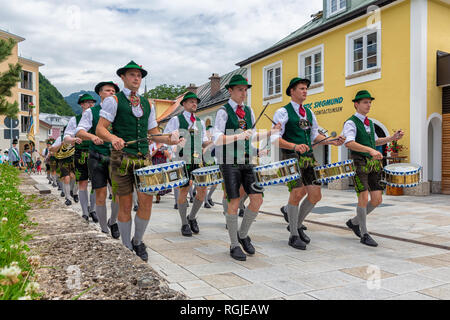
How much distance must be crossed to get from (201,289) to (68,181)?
7.02m

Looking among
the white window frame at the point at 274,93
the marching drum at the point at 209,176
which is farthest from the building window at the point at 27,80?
the marching drum at the point at 209,176

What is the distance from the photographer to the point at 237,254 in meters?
4.24

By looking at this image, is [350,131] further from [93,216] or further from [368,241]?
[93,216]

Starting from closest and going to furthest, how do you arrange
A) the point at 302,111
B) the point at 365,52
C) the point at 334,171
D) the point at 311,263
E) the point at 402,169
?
the point at 311,263
the point at 334,171
the point at 302,111
the point at 402,169
the point at 365,52

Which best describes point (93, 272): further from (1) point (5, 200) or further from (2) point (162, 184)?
(1) point (5, 200)

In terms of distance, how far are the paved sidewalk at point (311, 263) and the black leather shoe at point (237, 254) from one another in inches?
2.4

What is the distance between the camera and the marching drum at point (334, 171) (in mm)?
4684

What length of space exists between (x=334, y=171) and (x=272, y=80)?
48.7ft

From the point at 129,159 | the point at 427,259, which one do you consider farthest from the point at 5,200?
the point at 427,259

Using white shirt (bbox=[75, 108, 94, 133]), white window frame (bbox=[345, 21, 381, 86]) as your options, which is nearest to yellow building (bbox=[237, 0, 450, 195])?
white window frame (bbox=[345, 21, 381, 86])

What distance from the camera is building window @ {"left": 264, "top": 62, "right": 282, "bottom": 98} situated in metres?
18.4

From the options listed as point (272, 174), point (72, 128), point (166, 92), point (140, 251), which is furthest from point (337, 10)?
point (166, 92)

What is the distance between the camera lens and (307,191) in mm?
5047

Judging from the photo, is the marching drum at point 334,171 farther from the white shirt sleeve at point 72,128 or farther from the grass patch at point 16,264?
the white shirt sleeve at point 72,128
